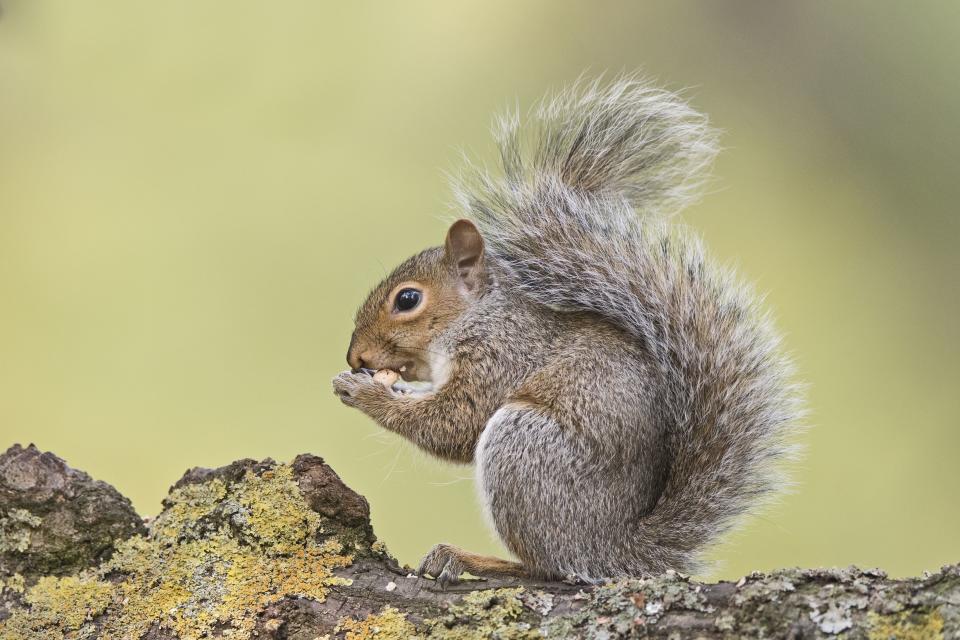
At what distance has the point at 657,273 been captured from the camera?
105 inches

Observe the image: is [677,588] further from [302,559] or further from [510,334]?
[510,334]

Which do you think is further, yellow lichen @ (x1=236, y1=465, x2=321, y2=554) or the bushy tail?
the bushy tail

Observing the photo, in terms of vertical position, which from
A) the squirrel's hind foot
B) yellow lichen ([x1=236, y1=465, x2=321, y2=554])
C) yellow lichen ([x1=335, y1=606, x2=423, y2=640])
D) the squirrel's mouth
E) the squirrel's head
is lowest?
yellow lichen ([x1=335, y1=606, x2=423, y2=640])

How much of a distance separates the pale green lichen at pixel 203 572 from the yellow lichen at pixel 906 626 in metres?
1.10

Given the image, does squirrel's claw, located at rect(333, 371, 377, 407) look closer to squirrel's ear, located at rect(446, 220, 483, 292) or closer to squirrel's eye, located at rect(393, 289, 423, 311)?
squirrel's eye, located at rect(393, 289, 423, 311)

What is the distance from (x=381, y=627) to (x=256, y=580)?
1.06ft

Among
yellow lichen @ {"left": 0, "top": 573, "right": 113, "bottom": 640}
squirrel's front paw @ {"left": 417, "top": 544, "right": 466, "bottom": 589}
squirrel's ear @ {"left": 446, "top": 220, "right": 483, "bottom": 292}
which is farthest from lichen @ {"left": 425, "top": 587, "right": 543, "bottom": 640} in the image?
squirrel's ear @ {"left": 446, "top": 220, "right": 483, "bottom": 292}

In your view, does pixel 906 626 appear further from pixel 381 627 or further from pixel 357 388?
pixel 357 388

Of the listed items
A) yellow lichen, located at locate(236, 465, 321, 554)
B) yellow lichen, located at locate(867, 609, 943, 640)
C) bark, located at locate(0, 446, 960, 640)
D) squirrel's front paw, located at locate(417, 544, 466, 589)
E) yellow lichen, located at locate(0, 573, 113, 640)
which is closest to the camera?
yellow lichen, located at locate(867, 609, 943, 640)

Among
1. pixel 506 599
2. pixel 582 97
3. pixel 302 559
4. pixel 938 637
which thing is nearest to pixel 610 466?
pixel 506 599

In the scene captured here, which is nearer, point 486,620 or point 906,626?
point 906,626

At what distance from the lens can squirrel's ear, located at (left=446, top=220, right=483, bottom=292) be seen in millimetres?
2969

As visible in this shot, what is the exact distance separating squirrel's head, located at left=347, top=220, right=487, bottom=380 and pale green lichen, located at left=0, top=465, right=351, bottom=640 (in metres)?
0.85

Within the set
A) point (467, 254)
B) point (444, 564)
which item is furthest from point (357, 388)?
point (444, 564)
